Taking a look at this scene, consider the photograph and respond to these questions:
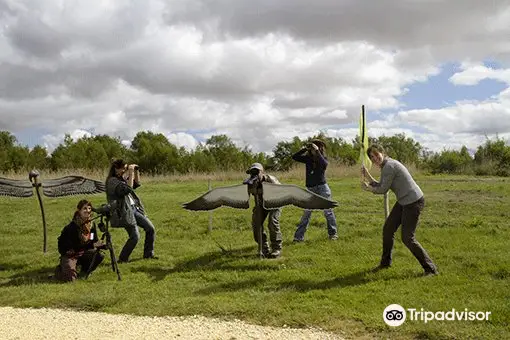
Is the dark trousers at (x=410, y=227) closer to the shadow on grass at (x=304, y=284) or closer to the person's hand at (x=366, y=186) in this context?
the shadow on grass at (x=304, y=284)

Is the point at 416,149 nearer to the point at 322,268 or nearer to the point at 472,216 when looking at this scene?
the point at 472,216

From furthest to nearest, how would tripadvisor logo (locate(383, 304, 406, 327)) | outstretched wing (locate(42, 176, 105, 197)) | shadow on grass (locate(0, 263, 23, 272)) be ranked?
outstretched wing (locate(42, 176, 105, 197)) < shadow on grass (locate(0, 263, 23, 272)) < tripadvisor logo (locate(383, 304, 406, 327))

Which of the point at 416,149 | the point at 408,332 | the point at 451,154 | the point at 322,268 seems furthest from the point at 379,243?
the point at 416,149

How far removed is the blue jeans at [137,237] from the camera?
899 centimetres

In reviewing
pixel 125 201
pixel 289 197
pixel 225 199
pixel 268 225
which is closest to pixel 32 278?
pixel 125 201

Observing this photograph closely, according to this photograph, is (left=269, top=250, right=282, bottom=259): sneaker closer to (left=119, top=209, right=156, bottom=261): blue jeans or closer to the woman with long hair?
(left=119, top=209, right=156, bottom=261): blue jeans

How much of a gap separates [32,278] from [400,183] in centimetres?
598

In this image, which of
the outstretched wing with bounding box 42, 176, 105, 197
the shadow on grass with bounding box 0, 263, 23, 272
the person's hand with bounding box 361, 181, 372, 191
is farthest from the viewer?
the outstretched wing with bounding box 42, 176, 105, 197

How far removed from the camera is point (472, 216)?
12336 millimetres

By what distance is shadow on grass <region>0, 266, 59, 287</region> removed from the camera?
8.35 meters

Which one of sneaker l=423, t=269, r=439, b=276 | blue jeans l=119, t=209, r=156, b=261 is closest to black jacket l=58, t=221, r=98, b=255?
blue jeans l=119, t=209, r=156, b=261

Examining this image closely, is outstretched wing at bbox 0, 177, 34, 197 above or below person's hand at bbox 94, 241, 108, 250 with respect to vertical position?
above

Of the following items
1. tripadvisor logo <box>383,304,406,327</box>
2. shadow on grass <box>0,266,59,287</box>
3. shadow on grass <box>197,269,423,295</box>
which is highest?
shadow on grass <box>197,269,423,295</box>

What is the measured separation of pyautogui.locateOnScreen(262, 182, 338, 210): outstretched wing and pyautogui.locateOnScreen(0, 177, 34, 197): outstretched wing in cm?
464
